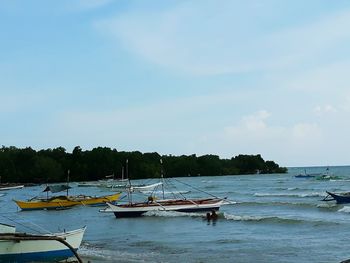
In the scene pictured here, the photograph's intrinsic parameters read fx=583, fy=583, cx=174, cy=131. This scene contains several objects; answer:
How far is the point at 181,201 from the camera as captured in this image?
1688 inches

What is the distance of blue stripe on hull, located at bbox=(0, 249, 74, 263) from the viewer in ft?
53.0

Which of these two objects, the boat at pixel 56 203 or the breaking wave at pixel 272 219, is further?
the boat at pixel 56 203

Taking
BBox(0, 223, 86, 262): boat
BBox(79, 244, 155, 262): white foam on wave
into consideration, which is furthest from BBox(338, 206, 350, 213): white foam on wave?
BBox(0, 223, 86, 262): boat

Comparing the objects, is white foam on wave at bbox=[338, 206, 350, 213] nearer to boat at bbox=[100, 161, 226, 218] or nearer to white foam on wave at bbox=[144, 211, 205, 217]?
boat at bbox=[100, 161, 226, 218]

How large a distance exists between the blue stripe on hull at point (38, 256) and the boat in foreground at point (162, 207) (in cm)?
2342

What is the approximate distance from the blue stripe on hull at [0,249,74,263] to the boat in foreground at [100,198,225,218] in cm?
2342

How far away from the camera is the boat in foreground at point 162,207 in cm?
4125

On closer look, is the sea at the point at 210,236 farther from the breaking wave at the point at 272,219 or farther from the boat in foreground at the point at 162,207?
the boat in foreground at the point at 162,207

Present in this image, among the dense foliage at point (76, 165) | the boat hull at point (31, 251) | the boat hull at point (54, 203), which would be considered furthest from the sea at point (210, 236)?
the dense foliage at point (76, 165)

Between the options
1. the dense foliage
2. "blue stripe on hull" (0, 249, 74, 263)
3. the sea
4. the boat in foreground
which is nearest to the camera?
"blue stripe on hull" (0, 249, 74, 263)

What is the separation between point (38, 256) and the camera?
16.8 meters

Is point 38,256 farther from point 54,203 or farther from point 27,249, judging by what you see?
point 54,203

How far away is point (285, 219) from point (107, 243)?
1386cm

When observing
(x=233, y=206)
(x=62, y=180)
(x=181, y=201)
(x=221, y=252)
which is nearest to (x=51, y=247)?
(x=221, y=252)
